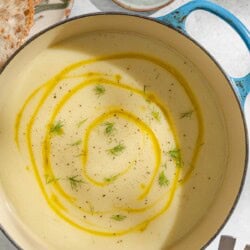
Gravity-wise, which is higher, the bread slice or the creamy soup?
the bread slice

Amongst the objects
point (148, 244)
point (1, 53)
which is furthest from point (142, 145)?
point (1, 53)

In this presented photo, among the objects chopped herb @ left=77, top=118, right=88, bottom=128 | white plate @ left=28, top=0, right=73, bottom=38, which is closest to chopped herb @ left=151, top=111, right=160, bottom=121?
chopped herb @ left=77, top=118, right=88, bottom=128

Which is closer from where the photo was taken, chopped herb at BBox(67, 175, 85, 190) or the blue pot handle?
the blue pot handle

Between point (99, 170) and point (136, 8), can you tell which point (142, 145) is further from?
point (136, 8)

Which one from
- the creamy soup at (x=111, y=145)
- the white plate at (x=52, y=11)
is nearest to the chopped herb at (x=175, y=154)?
the creamy soup at (x=111, y=145)

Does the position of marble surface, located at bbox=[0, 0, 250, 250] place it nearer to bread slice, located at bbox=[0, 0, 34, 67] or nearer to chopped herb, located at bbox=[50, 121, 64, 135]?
bread slice, located at bbox=[0, 0, 34, 67]

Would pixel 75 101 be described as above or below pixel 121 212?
above

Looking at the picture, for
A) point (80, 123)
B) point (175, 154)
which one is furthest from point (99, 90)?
→ point (175, 154)
